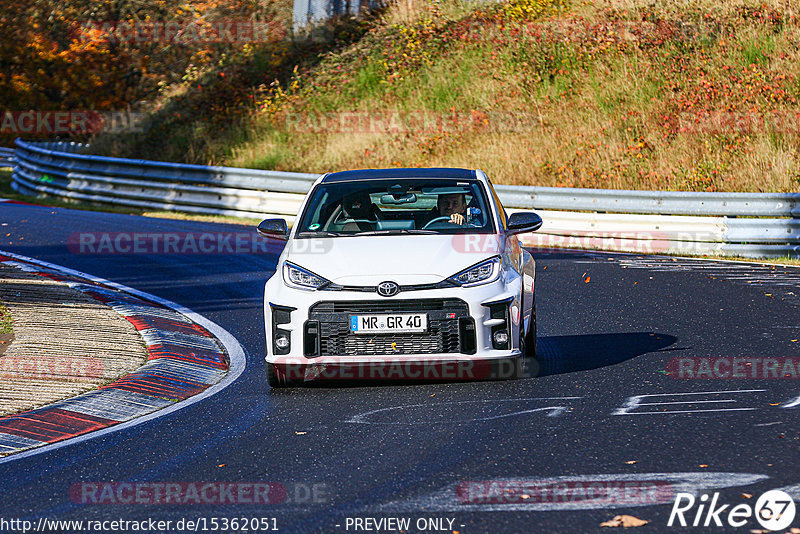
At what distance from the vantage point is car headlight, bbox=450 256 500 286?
26.3 feet

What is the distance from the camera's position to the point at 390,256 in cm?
813

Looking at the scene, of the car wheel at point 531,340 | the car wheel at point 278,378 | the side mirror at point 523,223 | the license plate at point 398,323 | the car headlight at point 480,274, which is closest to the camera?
the license plate at point 398,323

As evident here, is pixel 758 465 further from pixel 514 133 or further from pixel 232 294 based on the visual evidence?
pixel 514 133

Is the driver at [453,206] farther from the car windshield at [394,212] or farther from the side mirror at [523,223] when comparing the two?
the side mirror at [523,223]

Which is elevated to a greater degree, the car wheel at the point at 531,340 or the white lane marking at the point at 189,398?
the car wheel at the point at 531,340

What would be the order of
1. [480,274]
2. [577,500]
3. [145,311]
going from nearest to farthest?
[577,500], [480,274], [145,311]

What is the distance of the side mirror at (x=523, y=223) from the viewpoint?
884 centimetres

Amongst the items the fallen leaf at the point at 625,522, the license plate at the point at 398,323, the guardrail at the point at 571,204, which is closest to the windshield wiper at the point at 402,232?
the license plate at the point at 398,323

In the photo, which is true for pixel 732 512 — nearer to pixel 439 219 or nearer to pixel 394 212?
pixel 439 219

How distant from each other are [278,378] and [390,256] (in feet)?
4.05

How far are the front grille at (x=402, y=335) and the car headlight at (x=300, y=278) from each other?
19cm

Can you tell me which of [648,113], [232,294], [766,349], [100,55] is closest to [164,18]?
[100,55]

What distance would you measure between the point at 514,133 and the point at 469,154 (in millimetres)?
1213

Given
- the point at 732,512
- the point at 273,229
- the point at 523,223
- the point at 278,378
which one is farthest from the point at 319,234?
the point at 732,512
